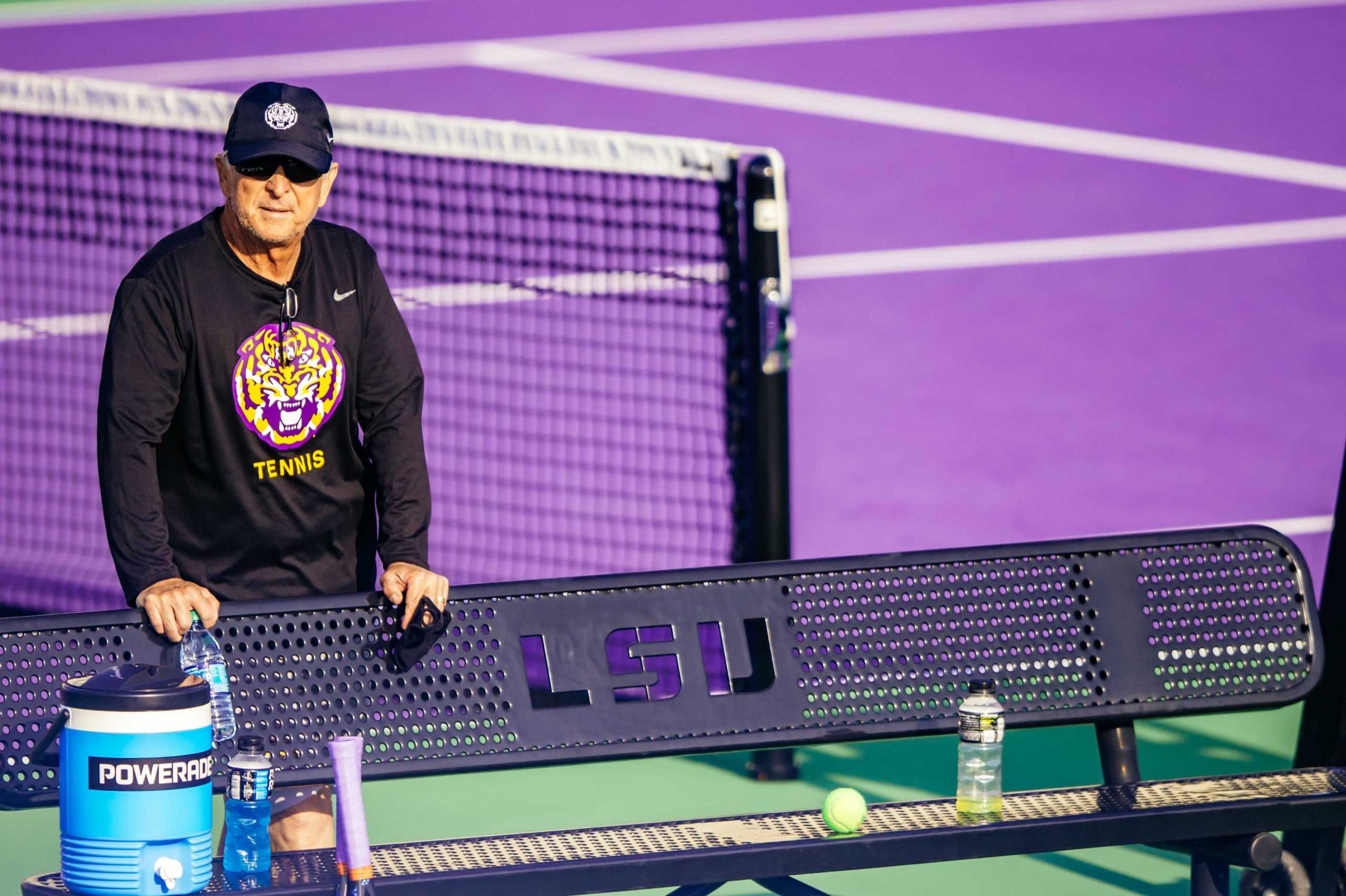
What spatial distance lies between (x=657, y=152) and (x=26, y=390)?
3.23 m

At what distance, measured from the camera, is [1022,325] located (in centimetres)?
666

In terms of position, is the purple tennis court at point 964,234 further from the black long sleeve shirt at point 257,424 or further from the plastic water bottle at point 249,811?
the plastic water bottle at point 249,811

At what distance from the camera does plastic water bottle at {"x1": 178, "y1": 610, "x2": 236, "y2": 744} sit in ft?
9.57

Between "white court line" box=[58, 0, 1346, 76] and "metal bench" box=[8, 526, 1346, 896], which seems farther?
"white court line" box=[58, 0, 1346, 76]

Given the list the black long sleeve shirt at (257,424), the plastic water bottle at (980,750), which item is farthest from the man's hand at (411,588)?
the plastic water bottle at (980,750)

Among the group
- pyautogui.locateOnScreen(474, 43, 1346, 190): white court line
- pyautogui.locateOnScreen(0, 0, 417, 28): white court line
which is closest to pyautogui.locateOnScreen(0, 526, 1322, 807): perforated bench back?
pyautogui.locateOnScreen(474, 43, 1346, 190): white court line

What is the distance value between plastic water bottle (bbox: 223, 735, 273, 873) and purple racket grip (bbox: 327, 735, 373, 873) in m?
0.21

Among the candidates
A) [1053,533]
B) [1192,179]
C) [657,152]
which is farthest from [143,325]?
[1192,179]

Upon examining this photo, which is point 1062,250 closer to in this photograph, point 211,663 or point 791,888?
point 791,888

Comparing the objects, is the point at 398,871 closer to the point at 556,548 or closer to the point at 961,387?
the point at 556,548

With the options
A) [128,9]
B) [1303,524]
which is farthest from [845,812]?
[128,9]

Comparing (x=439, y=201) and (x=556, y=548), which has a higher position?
(x=439, y=201)

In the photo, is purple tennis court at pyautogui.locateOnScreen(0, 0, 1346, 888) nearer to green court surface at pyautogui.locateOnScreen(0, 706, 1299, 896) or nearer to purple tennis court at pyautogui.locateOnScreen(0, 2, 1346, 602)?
purple tennis court at pyautogui.locateOnScreen(0, 2, 1346, 602)

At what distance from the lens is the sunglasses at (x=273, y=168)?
2986 millimetres
